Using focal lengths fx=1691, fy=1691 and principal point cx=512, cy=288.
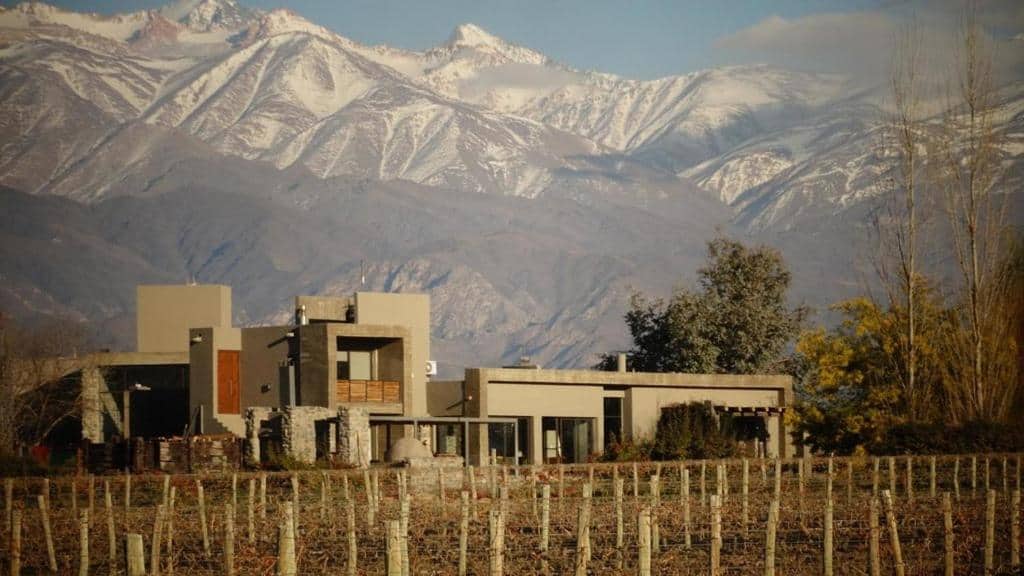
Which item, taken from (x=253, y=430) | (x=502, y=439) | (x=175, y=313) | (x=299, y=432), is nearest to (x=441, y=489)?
(x=299, y=432)

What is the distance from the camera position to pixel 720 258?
9294cm

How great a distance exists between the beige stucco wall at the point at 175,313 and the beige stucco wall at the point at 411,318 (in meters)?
8.77

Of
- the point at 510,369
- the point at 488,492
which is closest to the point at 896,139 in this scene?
the point at 510,369

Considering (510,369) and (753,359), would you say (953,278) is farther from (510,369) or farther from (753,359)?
(753,359)

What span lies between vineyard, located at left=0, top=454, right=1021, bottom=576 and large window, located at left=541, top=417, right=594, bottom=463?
39.5 ft

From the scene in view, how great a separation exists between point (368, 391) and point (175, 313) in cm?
1442

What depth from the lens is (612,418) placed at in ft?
197

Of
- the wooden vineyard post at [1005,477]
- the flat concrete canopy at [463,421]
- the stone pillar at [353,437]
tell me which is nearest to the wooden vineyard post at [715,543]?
the wooden vineyard post at [1005,477]

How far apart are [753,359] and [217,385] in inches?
1394

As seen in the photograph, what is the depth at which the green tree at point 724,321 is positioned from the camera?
3388 inches

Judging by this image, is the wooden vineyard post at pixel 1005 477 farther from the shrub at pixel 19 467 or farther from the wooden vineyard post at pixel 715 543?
the shrub at pixel 19 467

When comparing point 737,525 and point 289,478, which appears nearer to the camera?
point 737,525

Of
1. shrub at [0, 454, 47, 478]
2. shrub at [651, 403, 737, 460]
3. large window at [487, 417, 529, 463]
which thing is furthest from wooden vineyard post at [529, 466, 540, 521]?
shrub at [0, 454, 47, 478]

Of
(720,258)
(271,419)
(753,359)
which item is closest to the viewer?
(271,419)
